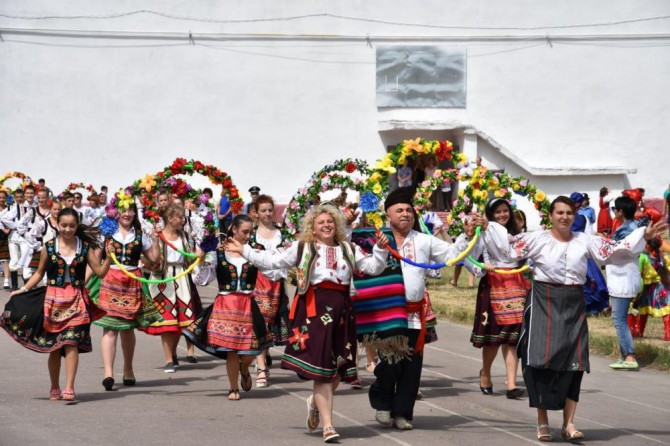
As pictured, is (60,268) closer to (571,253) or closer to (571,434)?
(571,253)

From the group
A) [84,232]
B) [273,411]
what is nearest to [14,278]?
[84,232]

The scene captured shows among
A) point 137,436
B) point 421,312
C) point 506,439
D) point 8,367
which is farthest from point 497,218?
point 8,367

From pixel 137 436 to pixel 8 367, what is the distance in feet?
13.4

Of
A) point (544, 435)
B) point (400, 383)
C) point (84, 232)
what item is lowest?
point (544, 435)

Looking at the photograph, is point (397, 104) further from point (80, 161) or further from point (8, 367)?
point (8, 367)

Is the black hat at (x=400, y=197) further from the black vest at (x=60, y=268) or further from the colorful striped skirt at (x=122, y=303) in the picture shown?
the colorful striped skirt at (x=122, y=303)

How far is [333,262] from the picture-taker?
26.8ft

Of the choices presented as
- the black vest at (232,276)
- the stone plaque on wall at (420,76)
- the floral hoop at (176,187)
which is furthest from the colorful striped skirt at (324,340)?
the stone plaque on wall at (420,76)

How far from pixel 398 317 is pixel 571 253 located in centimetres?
142

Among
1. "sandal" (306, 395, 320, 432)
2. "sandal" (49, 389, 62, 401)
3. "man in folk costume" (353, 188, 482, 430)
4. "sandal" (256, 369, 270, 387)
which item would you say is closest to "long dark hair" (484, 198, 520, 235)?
"man in folk costume" (353, 188, 482, 430)

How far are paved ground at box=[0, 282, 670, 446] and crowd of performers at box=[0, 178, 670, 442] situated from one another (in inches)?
9.9

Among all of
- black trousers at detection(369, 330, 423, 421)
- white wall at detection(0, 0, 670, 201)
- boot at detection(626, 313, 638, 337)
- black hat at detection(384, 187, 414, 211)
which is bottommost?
black trousers at detection(369, 330, 423, 421)

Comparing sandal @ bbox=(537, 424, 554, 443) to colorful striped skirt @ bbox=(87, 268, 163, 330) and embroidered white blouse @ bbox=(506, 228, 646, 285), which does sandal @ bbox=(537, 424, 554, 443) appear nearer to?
embroidered white blouse @ bbox=(506, 228, 646, 285)

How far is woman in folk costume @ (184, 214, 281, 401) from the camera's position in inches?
387
